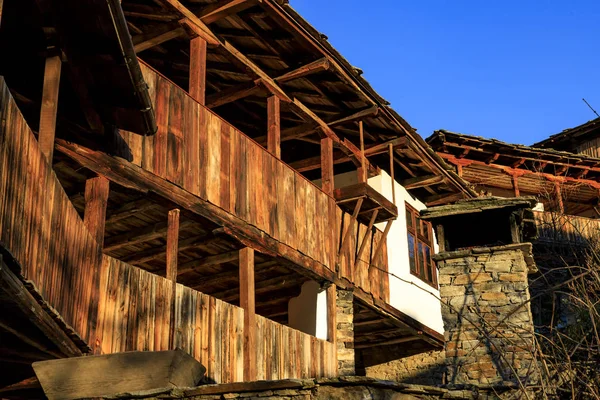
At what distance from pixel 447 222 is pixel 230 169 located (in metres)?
2.75

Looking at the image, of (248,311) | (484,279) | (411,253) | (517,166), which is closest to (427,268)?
(411,253)

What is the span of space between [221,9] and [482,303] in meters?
4.68

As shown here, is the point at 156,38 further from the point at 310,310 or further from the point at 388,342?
the point at 388,342

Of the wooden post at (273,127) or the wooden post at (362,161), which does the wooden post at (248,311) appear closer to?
the wooden post at (273,127)

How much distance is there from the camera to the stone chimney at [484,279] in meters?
8.98

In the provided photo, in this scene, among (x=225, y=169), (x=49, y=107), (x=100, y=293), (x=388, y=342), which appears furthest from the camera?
(x=388, y=342)

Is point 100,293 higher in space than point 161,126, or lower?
lower

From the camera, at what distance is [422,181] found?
54.1 feet

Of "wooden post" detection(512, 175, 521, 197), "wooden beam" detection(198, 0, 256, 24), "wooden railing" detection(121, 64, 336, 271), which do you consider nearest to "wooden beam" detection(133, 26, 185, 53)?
"wooden beam" detection(198, 0, 256, 24)

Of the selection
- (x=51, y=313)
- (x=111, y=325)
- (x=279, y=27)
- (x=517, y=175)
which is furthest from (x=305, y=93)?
(x=517, y=175)

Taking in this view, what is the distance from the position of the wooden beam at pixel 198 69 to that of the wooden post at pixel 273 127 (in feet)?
5.61

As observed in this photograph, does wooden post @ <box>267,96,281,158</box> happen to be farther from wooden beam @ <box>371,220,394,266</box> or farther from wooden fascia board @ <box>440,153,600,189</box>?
wooden fascia board @ <box>440,153,600,189</box>

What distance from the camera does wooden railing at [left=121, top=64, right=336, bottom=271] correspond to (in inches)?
384

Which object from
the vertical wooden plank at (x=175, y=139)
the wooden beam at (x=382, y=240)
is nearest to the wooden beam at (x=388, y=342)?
the wooden beam at (x=382, y=240)
